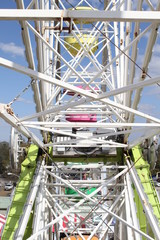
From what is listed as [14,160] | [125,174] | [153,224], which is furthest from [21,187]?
[153,224]

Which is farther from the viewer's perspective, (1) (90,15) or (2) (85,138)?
(2) (85,138)

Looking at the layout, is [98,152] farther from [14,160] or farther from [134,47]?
[134,47]

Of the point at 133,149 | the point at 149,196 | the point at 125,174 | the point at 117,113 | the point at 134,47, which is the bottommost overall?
the point at 149,196

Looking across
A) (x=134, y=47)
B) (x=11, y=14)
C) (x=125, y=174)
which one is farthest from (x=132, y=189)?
(x=11, y=14)

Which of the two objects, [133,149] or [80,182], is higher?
[133,149]

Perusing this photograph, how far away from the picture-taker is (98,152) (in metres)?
9.12

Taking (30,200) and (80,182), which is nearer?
(30,200)

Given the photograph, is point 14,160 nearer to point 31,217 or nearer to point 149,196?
point 31,217

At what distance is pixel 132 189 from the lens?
8.45m

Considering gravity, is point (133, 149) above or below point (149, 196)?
above

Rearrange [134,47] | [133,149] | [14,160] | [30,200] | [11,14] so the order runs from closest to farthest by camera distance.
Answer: [11,14]
[134,47]
[30,200]
[14,160]
[133,149]

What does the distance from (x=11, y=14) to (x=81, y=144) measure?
5.47 meters

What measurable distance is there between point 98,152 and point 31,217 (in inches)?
91.7

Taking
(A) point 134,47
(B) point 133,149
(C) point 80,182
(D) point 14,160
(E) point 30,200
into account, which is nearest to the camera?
(A) point 134,47
